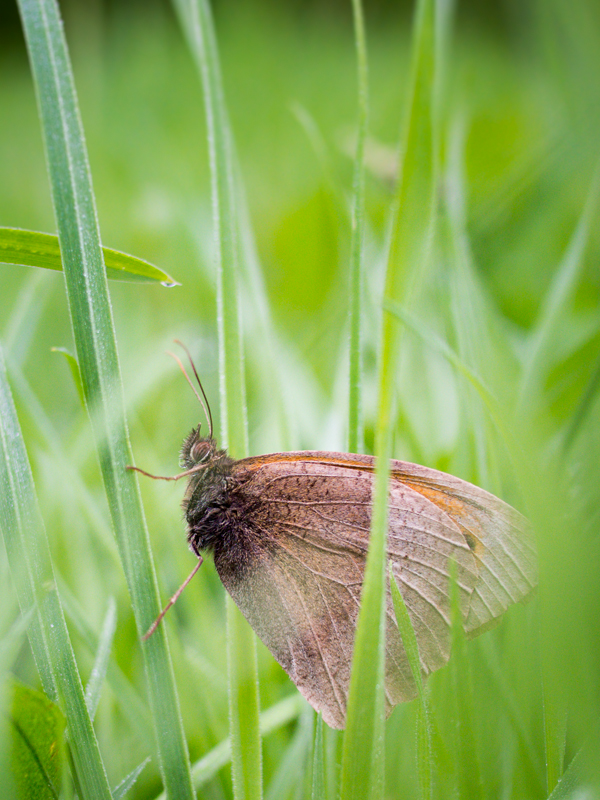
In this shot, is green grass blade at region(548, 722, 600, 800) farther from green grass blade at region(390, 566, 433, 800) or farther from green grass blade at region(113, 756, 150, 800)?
green grass blade at region(113, 756, 150, 800)

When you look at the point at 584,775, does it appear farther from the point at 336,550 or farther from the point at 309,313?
the point at 309,313

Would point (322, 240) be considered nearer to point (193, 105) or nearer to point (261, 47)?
point (193, 105)

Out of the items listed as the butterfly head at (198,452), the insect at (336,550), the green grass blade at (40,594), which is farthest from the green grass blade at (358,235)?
the green grass blade at (40,594)

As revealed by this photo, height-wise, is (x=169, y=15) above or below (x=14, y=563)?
above

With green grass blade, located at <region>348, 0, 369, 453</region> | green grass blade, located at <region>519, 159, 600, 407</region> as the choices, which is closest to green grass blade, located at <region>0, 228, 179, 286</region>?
green grass blade, located at <region>348, 0, 369, 453</region>

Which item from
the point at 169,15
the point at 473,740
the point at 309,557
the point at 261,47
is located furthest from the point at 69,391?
the point at 169,15

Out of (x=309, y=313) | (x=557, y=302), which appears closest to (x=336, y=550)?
(x=557, y=302)

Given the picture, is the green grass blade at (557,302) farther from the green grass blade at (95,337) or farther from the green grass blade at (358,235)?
the green grass blade at (95,337)
